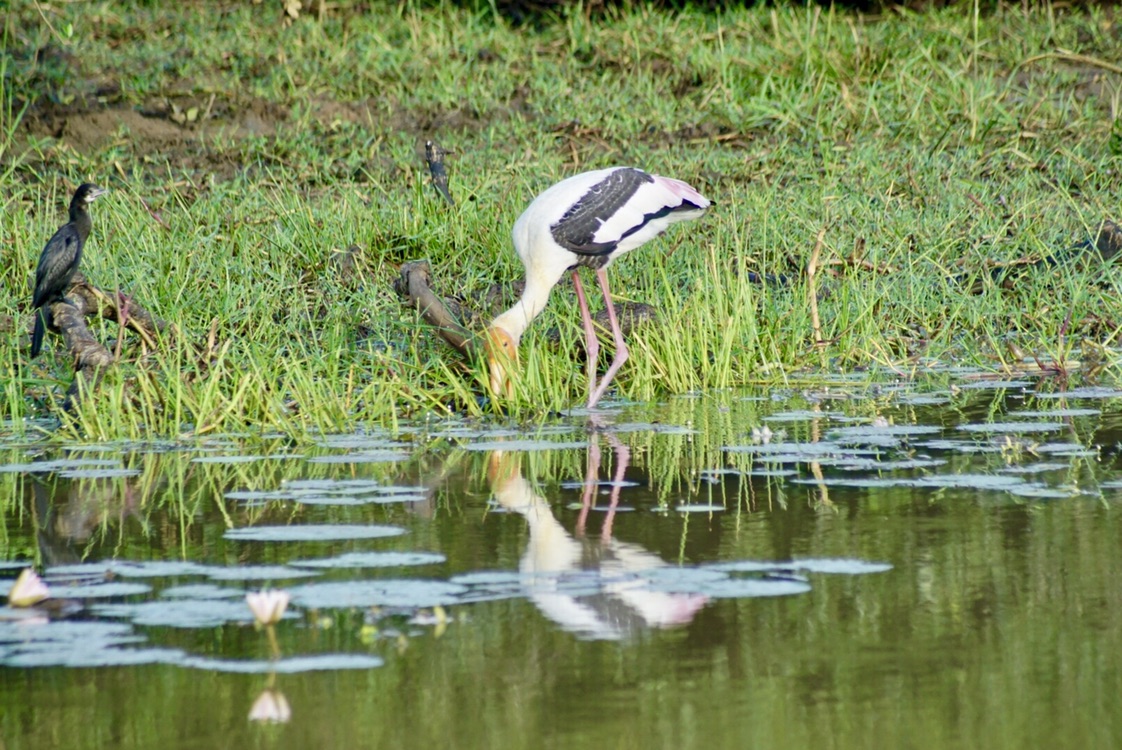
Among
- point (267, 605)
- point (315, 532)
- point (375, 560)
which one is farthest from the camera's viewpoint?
point (315, 532)

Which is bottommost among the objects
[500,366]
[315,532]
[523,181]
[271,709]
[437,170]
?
[271,709]

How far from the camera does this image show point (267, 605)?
3074 millimetres

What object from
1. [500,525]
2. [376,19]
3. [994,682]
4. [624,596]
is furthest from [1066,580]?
[376,19]

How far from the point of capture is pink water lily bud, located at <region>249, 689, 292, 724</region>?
2.71m

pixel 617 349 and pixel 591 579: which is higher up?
pixel 617 349

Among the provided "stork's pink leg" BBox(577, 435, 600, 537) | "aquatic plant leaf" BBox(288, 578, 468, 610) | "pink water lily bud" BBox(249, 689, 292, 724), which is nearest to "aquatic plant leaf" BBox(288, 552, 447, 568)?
"aquatic plant leaf" BBox(288, 578, 468, 610)

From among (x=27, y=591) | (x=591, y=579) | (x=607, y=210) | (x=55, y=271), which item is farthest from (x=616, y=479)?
(x=55, y=271)

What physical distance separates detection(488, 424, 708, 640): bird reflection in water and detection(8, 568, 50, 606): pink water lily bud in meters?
1.01

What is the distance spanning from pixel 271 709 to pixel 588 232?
3.79m

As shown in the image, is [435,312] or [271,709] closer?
[271,709]

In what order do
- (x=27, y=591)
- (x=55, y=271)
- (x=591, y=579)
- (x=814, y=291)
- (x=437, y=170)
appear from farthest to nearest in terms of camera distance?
(x=437, y=170) → (x=814, y=291) → (x=55, y=271) → (x=591, y=579) → (x=27, y=591)

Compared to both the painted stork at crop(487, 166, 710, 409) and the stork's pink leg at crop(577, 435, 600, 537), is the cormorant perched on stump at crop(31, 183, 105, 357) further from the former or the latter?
the stork's pink leg at crop(577, 435, 600, 537)

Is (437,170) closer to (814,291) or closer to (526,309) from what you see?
(526,309)

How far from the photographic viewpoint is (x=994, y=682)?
112 inches
